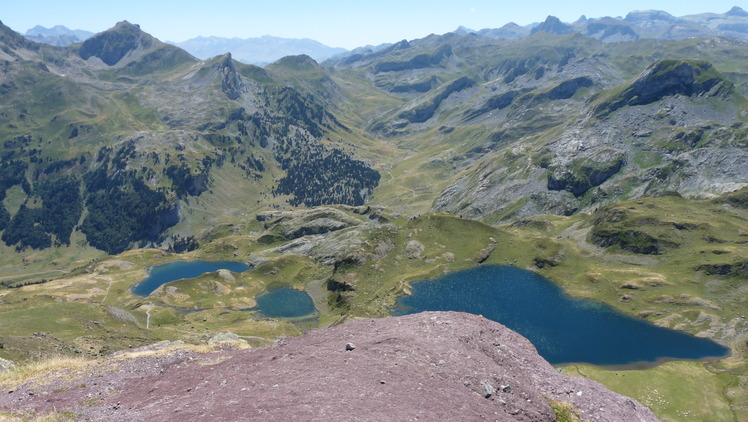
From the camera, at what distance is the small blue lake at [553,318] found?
386ft

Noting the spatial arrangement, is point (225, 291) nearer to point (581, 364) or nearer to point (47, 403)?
point (581, 364)

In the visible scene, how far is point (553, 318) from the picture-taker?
141875mm

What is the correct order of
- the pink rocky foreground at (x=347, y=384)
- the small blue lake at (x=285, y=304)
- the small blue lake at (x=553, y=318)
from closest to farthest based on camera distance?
the pink rocky foreground at (x=347, y=384), the small blue lake at (x=553, y=318), the small blue lake at (x=285, y=304)

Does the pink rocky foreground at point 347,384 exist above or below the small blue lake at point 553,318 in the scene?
above

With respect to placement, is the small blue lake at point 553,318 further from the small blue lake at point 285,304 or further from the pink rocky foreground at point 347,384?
the pink rocky foreground at point 347,384

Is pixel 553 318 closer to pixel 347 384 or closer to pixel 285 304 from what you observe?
pixel 285 304

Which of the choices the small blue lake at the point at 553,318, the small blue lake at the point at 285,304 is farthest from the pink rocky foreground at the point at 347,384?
the small blue lake at the point at 285,304

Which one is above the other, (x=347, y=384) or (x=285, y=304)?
(x=347, y=384)

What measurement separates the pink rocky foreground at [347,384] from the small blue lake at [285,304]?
125 metres

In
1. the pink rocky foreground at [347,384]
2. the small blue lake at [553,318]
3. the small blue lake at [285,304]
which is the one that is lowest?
the small blue lake at [285,304]

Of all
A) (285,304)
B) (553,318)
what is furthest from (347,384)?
(285,304)

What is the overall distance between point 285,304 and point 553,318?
111 meters

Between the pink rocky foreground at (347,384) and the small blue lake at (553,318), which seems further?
the small blue lake at (553,318)

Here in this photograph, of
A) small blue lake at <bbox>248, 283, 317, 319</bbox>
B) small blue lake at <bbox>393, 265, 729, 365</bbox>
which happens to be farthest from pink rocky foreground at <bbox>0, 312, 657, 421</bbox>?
small blue lake at <bbox>248, 283, 317, 319</bbox>
